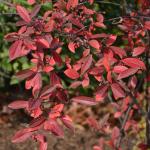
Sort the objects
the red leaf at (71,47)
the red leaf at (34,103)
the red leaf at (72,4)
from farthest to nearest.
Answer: the red leaf at (72,4) < the red leaf at (71,47) < the red leaf at (34,103)

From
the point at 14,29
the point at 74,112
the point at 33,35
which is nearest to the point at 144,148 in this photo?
the point at 33,35

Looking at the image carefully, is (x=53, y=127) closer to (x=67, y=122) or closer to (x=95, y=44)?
(x=67, y=122)

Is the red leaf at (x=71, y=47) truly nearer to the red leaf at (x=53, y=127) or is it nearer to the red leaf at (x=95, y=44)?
the red leaf at (x=95, y=44)

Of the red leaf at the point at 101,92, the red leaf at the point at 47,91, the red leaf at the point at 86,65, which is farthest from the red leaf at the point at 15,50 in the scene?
the red leaf at the point at 101,92

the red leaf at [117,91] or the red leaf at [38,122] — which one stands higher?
the red leaf at [117,91]

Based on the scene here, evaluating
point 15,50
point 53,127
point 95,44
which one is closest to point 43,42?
point 15,50

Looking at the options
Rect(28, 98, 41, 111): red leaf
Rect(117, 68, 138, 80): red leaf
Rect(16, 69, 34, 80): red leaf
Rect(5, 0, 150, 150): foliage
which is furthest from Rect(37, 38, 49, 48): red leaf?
Rect(117, 68, 138, 80): red leaf

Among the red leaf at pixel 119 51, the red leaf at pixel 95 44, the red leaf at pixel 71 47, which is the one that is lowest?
the red leaf at pixel 119 51

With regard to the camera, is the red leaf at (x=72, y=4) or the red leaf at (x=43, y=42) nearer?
the red leaf at (x=43, y=42)

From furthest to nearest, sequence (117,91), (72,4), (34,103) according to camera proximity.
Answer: (72,4), (117,91), (34,103)

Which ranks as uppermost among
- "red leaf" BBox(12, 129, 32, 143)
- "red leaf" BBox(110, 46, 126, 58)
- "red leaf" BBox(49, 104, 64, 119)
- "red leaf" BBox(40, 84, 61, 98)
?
"red leaf" BBox(110, 46, 126, 58)

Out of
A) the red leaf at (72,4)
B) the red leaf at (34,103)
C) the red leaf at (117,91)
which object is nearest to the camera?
the red leaf at (34,103)

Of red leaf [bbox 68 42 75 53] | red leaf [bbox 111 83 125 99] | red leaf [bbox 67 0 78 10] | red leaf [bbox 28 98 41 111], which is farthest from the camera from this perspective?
red leaf [bbox 67 0 78 10]

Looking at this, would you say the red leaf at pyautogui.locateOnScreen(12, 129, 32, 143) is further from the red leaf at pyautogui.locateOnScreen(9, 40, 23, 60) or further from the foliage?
the red leaf at pyautogui.locateOnScreen(9, 40, 23, 60)
